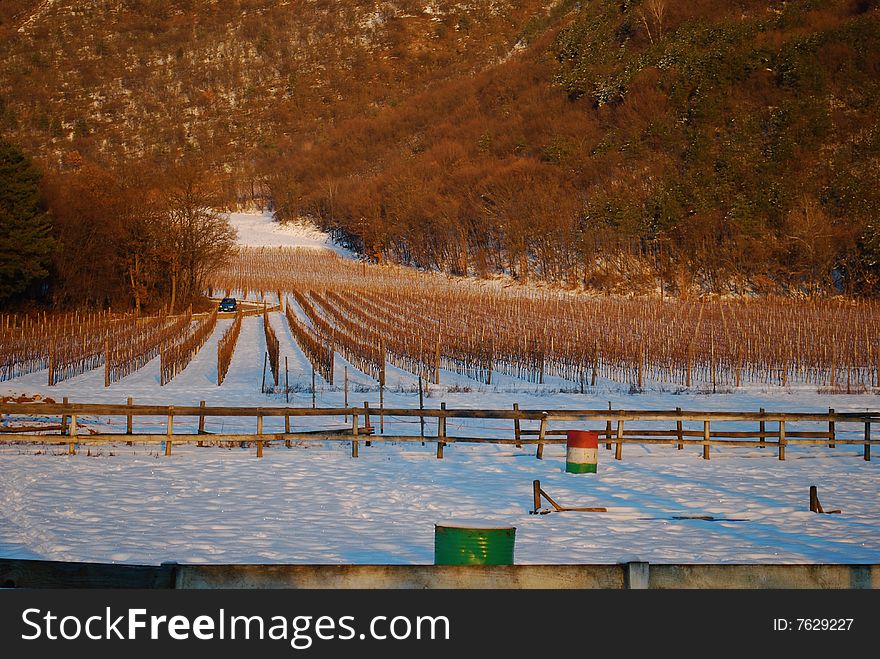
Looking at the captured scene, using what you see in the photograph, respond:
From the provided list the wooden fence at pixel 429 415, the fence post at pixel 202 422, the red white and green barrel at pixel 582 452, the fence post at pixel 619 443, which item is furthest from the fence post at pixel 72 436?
the fence post at pixel 619 443

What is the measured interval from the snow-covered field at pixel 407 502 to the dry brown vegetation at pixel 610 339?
23.7 feet

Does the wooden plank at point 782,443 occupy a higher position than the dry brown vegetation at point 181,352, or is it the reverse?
the dry brown vegetation at point 181,352

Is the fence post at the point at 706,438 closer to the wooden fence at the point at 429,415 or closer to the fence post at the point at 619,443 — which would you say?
the wooden fence at the point at 429,415

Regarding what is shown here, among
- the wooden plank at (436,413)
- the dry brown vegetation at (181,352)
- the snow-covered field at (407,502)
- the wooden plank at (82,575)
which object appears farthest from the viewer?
the dry brown vegetation at (181,352)

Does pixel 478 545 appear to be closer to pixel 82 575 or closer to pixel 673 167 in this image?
pixel 82 575

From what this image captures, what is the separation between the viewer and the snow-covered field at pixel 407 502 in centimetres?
1050

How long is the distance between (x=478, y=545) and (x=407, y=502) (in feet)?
23.7

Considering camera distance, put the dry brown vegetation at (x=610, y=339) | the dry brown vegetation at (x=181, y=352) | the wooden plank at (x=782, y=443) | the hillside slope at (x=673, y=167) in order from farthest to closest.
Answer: the hillside slope at (x=673, y=167)
the dry brown vegetation at (x=610, y=339)
the dry brown vegetation at (x=181, y=352)
the wooden plank at (x=782, y=443)

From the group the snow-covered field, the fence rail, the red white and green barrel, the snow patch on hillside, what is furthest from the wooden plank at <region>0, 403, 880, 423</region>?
the snow patch on hillside

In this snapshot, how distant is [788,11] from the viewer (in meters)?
75.2

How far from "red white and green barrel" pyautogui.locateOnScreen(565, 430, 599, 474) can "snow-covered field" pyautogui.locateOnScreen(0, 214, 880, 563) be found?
0.23m
